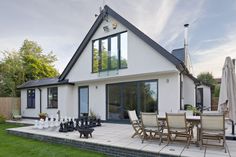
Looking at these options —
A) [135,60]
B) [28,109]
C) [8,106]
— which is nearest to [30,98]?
[28,109]

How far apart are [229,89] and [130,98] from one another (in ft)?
19.2

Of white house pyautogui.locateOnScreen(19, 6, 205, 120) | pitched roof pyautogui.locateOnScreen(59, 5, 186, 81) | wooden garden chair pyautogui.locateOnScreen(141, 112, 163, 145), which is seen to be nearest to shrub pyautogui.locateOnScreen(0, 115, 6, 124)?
white house pyautogui.locateOnScreen(19, 6, 205, 120)

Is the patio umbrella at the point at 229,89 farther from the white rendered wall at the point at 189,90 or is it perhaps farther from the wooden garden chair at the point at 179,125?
the white rendered wall at the point at 189,90

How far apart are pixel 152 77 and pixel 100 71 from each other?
11.4ft

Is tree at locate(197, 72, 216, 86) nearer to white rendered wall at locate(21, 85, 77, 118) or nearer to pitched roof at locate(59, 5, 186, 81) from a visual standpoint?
pitched roof at locate(59, 5, 186, 81)

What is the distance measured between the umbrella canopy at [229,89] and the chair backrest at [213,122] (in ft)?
6.04

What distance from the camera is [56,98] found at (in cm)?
1541

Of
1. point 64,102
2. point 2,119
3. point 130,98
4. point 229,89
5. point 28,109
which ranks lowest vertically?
point 2,119

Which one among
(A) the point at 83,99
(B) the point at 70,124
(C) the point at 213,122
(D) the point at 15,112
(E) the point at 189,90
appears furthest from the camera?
(D) the point at 15,112

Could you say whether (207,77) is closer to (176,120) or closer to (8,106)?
(176,120)

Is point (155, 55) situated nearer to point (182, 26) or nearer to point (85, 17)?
point (182, 26)

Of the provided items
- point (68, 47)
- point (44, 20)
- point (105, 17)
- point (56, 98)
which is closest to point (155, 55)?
point (105, 17)

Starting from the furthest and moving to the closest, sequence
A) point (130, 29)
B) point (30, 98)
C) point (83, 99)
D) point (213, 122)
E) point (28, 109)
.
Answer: point (30, 98), point (28, 109), point (83, 99), point (130, 29), point (213, 122)

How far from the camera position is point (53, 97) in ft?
51.2
